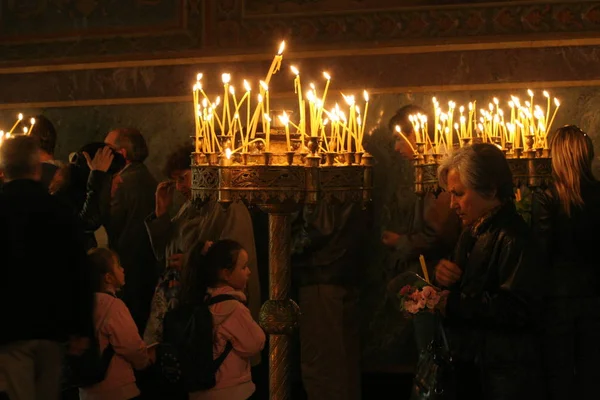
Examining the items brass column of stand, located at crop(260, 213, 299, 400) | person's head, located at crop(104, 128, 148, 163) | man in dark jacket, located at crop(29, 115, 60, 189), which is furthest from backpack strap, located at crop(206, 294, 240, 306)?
person's head, located at crop(104, 128, 148, 163)

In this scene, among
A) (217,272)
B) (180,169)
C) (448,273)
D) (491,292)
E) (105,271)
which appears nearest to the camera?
(491,292)

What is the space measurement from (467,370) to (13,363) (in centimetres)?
206

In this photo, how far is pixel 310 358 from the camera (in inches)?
315

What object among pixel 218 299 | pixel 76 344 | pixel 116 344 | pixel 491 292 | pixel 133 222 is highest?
pixel 133 222

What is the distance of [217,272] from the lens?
5.79m

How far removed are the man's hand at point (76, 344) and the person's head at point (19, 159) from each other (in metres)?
0.79

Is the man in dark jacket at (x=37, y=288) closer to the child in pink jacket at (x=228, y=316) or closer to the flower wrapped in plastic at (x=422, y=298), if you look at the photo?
the child in pink jacket at (x=228, y=316)

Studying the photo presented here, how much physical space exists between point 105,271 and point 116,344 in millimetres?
438

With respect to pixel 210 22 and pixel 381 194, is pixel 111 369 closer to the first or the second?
pixel 381 194

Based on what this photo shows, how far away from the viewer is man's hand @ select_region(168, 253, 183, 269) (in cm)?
697

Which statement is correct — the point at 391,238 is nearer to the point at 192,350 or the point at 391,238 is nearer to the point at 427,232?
the point at 427,232

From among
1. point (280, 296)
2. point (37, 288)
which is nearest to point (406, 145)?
point (280, 296)

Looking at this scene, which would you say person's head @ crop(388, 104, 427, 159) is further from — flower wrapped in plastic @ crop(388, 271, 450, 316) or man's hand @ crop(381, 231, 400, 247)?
flower wrapped in plastic @ crop(388, 271, 450, 316)

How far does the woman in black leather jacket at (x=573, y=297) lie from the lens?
20.3 ft
